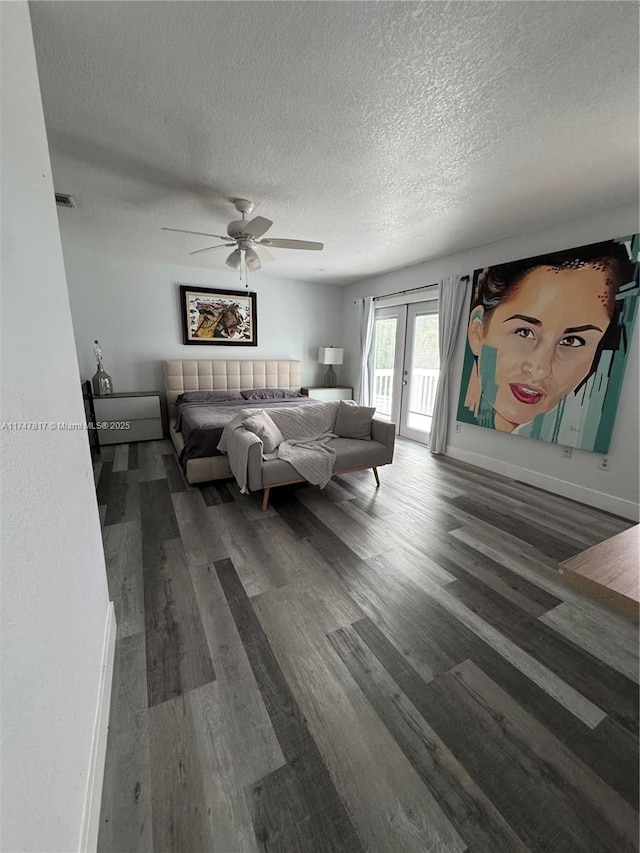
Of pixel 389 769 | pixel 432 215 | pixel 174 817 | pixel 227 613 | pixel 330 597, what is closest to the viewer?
pixel 174 817

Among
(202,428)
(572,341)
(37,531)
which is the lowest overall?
(202,428)

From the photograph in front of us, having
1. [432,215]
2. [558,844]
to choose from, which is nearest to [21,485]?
[558,844]

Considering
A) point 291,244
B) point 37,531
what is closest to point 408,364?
point 291,244

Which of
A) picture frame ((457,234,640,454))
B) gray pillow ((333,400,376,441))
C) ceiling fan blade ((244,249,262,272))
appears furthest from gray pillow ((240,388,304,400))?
picture frame ((457,234,640,454))

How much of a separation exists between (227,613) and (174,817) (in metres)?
0.73

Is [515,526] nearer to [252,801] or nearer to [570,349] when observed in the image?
[570,349]

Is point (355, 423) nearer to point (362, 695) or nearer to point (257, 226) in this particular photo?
point (257, 226)

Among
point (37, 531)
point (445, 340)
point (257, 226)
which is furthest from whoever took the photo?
point (445, 340)

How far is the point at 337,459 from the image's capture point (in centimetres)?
296

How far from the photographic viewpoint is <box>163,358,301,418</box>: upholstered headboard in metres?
4.60

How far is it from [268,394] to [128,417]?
189 centimetres

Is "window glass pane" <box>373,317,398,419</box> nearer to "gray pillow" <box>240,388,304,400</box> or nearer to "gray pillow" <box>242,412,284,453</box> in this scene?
"gray pillow" <box>240,388,304,400</box>

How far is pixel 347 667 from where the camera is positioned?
138 centimetres

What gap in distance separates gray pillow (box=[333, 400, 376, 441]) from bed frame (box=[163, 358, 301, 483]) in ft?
6.30
